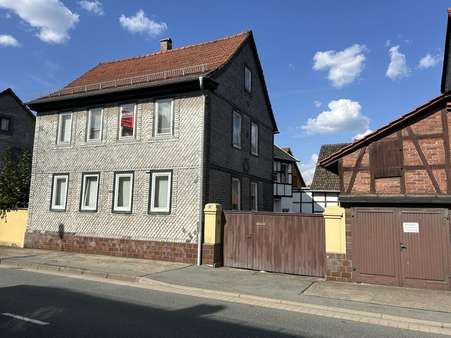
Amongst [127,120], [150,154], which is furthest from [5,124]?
[150,154]

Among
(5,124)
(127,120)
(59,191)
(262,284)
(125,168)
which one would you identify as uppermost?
(5,124)

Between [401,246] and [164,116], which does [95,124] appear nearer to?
[164,116]

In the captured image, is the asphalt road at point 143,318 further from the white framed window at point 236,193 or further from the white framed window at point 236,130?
the white framed window at point 236,130

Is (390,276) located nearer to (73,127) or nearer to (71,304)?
(71,304)

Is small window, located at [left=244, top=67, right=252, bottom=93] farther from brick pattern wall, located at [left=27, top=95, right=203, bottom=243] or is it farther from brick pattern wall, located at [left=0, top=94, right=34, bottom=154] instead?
brick pattern wall, located at [left=0, top=94, right=34, bottom=154]

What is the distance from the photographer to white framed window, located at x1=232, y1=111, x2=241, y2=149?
17.0 m

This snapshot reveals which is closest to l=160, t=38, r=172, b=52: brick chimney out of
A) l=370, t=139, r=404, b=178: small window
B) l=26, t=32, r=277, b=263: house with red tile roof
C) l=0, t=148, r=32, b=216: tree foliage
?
l=26, t=32, r=277, b=263: house with red tile roof

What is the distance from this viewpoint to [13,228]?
18.1m

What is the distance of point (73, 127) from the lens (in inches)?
679

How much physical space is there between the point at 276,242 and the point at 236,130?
6.41m

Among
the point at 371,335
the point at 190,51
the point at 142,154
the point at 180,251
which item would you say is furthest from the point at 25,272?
the point at 190,51

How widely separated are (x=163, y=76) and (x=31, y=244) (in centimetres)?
954

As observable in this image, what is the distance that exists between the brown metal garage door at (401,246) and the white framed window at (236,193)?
655cm

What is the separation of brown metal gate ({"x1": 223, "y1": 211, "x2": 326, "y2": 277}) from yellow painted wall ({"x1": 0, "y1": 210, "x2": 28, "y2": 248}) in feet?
33.5
